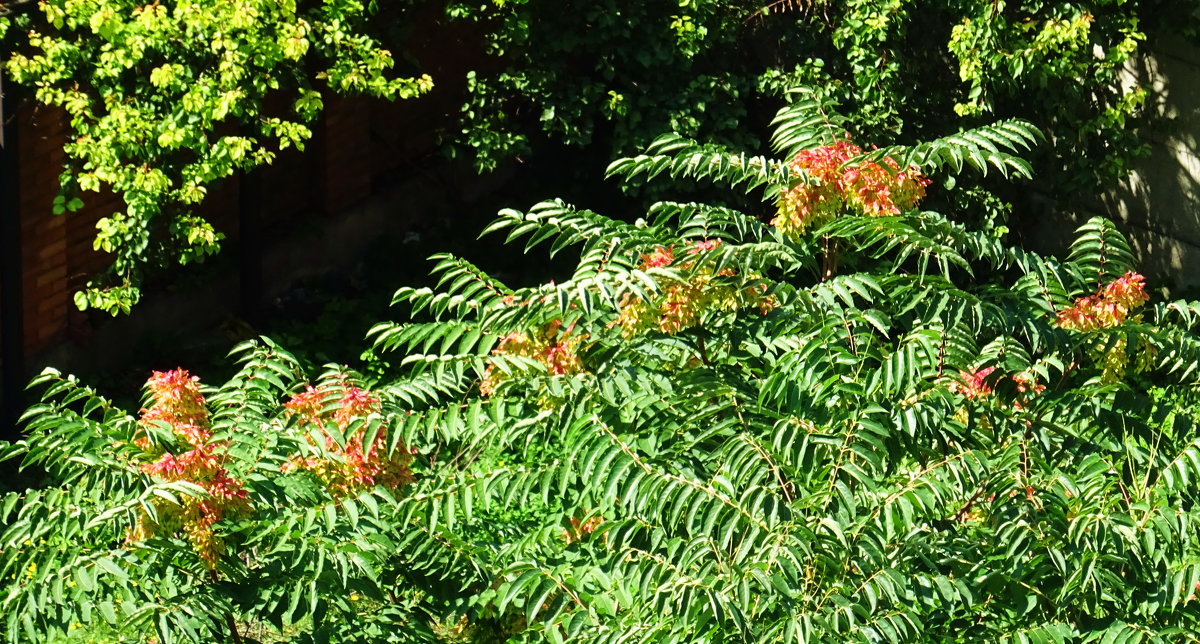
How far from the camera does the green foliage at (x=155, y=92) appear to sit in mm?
A: 9156

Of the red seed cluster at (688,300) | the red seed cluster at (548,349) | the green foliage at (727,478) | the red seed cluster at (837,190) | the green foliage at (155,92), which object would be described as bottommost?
the green foliage at (727,478)

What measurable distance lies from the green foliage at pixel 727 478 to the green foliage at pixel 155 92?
12.5 feet

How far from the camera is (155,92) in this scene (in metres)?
9.38

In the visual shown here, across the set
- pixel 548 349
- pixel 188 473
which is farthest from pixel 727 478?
pixel 188 473

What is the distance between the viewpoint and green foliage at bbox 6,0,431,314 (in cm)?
916

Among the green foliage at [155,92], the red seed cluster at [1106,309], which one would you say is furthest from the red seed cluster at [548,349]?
the green foliage at [155,92]

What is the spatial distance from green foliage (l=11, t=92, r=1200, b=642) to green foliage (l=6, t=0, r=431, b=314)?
382cm

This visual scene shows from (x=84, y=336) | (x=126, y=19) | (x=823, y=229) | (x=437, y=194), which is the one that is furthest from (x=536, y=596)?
(x=437, y=194)

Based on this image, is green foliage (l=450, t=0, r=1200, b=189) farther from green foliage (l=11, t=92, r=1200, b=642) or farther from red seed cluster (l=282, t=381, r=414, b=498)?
red seed cluster (l=282, t=381, r=414, b=498)

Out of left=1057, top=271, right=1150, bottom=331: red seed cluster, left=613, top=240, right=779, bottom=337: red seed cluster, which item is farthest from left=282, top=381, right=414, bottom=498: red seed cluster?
left=1057, top=271, right=1150, bottom=331: red seed cluster

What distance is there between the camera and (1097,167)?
11.7 meters

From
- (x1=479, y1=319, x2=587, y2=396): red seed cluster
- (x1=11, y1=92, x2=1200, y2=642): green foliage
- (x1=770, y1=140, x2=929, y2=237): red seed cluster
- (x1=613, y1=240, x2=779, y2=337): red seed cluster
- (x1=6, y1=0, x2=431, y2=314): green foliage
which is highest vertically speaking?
(x1=6, y1=0, x2=431, y2=314): green foliage

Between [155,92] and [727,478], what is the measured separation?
5596mm

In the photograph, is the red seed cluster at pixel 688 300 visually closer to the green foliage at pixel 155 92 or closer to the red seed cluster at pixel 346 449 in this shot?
the red seed cluster at pixel 346 449
